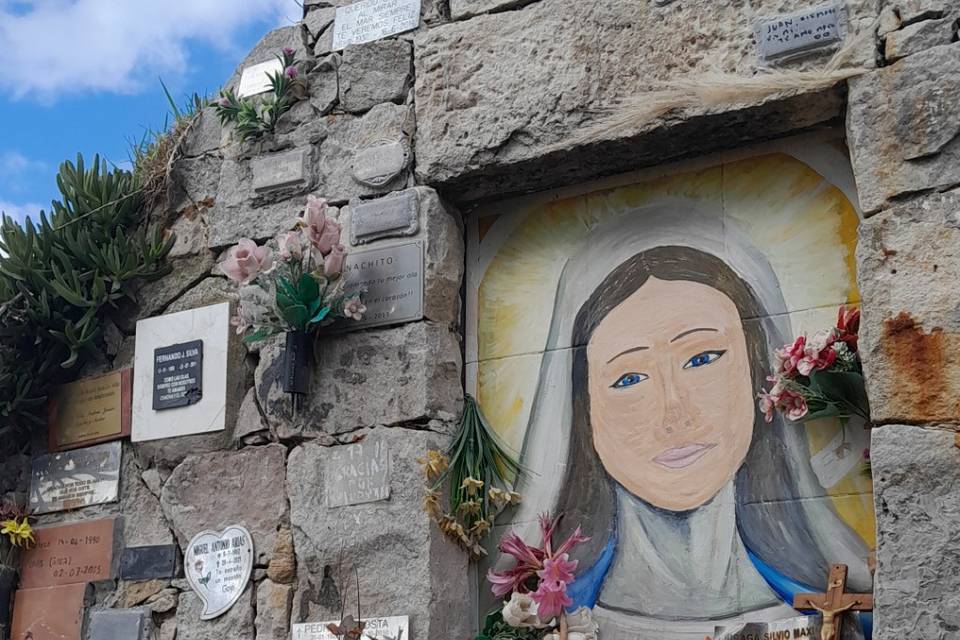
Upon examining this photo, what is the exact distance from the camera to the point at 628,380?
3926 millimetres

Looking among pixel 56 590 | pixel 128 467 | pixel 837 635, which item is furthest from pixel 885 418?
pixel 56 590

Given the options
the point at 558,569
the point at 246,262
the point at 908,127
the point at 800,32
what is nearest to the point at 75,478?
the point at 246,262

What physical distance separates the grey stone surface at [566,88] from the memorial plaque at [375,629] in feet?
5.05

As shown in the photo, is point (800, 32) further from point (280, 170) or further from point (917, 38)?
point (280, 170)

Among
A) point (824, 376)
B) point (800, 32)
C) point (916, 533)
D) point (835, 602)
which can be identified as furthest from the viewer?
point (800, 32)

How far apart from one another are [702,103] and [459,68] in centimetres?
97

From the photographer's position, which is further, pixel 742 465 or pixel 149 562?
pixel 149 562

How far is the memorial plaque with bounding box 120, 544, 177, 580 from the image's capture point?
4297mm

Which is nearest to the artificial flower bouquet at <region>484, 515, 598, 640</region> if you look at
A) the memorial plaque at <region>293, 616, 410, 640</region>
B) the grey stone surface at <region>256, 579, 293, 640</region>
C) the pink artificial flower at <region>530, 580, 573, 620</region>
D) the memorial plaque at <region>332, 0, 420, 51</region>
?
the pink artificial flower at <region>530, 580, 573, 620</region>

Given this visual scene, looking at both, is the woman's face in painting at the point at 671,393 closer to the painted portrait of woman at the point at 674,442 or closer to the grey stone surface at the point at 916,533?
the painted portrait of woman at the point at 674,442

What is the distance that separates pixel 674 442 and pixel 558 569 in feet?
1.83

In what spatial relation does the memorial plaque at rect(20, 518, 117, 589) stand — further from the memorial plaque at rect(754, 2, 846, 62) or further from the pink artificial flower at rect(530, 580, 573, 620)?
the memorial plaque at rect(754, 2, 846, 62)

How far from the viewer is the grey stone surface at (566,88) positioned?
3.72m

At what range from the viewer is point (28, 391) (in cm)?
469
